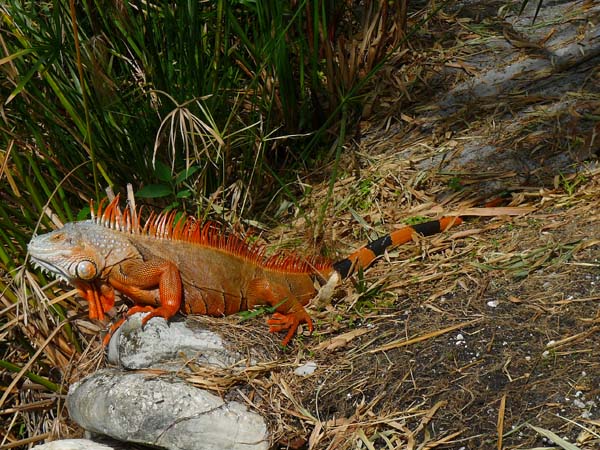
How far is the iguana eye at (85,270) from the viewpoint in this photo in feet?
11.0

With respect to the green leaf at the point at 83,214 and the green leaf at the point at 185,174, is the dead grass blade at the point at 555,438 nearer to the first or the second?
the green leaf at the point at 185,174

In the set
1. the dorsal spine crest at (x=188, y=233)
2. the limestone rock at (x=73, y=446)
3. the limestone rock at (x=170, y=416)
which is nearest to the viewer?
the limestone rock at (x=170, y=416)

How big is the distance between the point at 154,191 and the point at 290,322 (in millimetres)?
926

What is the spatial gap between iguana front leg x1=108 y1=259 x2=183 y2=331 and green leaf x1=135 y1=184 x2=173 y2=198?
415 millimetres

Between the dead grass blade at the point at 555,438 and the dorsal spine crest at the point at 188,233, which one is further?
the dorsal spine crest at the point at 188,233

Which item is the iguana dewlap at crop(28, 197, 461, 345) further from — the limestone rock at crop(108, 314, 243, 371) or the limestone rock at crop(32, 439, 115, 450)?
the limestone rock at crop(32, 439, 115, 450)

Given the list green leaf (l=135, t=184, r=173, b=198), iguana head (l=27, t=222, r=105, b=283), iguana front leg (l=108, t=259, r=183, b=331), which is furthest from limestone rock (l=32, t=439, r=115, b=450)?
green leaf (l=135, t=184, r=173, b=198)

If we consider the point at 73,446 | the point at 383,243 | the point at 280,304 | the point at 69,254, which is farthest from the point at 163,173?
the point at 73,446

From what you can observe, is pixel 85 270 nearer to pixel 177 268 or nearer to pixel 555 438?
pixel 177 268

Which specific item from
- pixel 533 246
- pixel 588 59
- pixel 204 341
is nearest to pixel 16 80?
pixel 204 341

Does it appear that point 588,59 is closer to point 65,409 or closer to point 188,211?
point 188,211

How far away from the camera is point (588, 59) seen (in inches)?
183

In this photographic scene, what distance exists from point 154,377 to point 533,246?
1.81 metres

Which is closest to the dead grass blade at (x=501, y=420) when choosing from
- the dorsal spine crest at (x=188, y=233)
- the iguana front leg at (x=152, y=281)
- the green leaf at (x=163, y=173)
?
the dorsal spine crest at (x=188, y=233)
